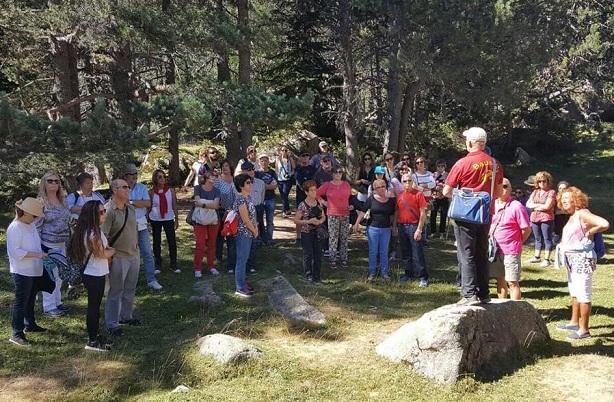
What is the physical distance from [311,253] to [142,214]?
2.54m

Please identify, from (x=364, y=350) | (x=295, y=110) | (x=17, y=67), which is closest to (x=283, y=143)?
(x=17, y=67)

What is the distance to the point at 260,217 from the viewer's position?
1029 cm

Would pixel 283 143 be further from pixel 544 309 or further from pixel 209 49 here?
pixel 544 309

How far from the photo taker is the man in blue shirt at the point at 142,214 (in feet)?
26.5

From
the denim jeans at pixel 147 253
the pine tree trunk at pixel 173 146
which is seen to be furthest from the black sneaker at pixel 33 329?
the pine tree trunk at pixel 173 146

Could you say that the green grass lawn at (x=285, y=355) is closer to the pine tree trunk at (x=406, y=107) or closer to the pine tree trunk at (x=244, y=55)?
the pine tree trunk at (x=244, y=55)

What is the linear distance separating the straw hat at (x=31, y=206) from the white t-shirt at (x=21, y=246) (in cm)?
17

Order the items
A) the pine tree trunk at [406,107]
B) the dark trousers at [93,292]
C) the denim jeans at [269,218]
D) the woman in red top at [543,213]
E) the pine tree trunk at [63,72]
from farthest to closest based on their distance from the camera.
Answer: the pine tree trunk at [406,107] < the pine tree trunk at [63,72] < the denim jeans at [269,218] < the woman in red top at [543,213] < the dark trousers at [93,292]

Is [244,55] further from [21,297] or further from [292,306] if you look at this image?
[21,297]

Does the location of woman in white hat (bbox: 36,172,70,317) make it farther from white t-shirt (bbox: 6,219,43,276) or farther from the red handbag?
the red handbag

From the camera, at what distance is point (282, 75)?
20.8m

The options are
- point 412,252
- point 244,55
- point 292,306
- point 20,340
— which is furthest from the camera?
A: point 244,55

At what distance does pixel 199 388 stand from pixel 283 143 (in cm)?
1562

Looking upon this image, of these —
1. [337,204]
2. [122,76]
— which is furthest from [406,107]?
[337,204]
